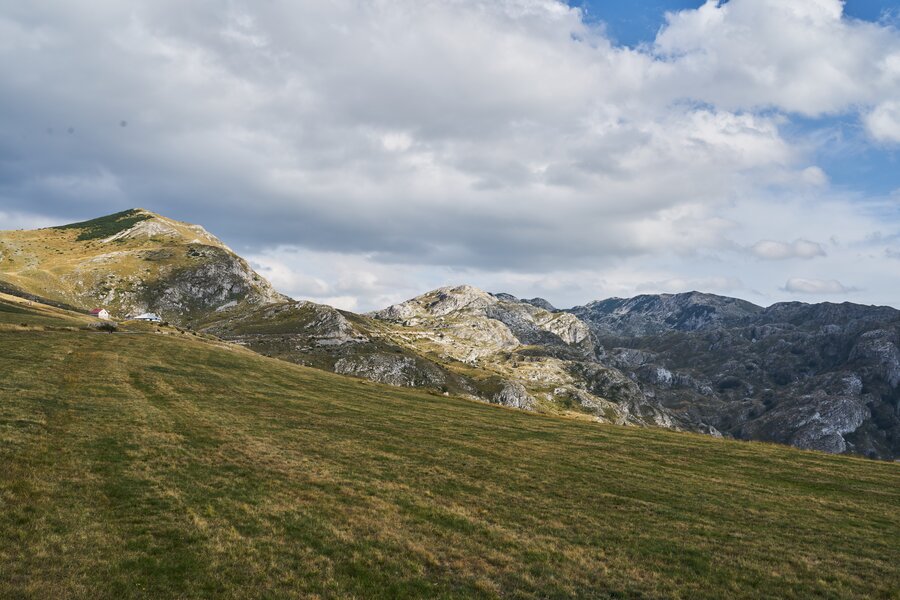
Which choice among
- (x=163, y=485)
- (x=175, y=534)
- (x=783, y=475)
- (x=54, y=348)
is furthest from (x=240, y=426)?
(x=783, y=475)

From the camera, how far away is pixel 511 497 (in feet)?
100

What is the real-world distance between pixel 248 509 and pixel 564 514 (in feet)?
58.0

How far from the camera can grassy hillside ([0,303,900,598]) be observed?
18891mm

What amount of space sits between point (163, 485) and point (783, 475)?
47.5 meters

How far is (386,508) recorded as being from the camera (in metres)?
26.5

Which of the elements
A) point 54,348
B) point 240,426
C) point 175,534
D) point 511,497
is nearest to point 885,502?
point 511,497

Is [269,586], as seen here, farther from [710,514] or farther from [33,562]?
[710,514]

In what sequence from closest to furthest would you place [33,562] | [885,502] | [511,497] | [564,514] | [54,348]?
[33,562]
[564,514]
[511,497]
[885,502]
[54,348]

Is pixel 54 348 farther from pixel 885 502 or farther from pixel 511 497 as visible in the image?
pixel 885 502

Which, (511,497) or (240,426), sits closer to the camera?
(511,497)

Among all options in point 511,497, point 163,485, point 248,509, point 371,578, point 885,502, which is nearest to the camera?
point 371,578

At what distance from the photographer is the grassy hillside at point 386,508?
62.0ft

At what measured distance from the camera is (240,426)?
137ft

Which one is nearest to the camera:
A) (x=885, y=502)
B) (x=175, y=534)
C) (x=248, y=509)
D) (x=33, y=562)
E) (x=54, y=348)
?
(x=33, y=562)
